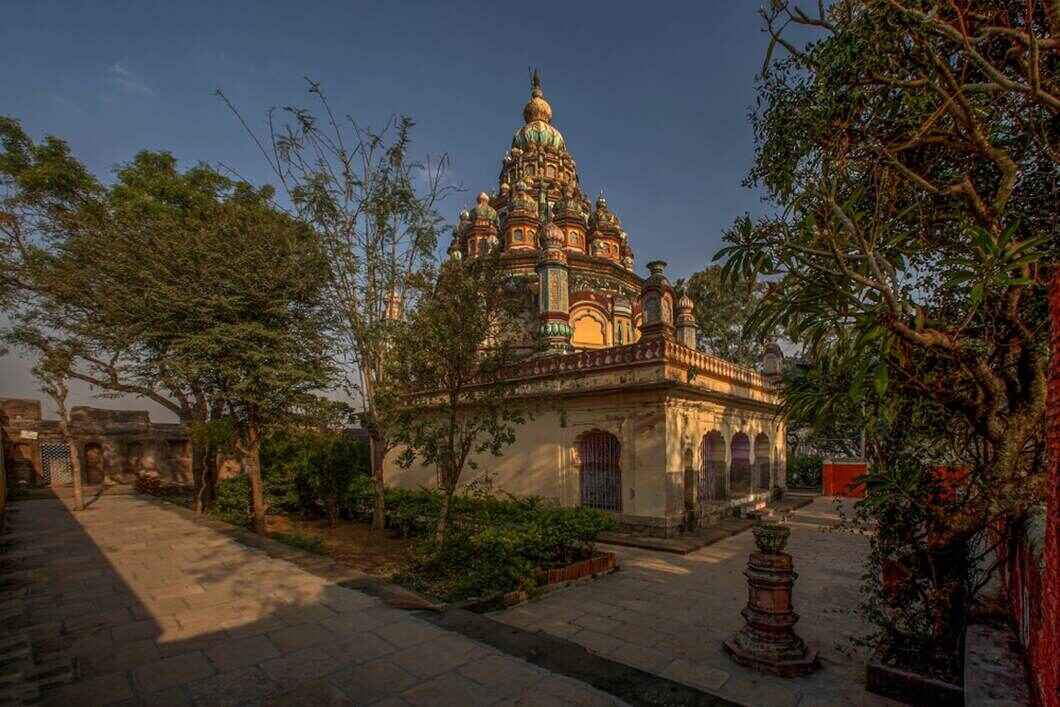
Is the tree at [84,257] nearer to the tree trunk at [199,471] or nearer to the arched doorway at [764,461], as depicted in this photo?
the tree trunk at [199,471]

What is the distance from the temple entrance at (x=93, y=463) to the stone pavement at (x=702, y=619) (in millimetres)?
30242

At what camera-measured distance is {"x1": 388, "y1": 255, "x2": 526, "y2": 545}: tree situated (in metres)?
7.96

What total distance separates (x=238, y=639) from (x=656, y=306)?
11.3m

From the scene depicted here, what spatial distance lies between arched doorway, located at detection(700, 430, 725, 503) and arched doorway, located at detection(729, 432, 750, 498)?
7.46 feet

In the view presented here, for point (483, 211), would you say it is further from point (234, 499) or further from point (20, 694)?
point (20, 694)

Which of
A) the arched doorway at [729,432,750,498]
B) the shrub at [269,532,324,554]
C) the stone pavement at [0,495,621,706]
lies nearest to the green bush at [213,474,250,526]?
the shrub at [269,532,324,554]

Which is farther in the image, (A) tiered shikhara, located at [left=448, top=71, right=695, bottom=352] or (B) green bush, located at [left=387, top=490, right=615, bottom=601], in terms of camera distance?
(A) tiered shikhara, located at [left=448, top=71, right=695, bottom=352]

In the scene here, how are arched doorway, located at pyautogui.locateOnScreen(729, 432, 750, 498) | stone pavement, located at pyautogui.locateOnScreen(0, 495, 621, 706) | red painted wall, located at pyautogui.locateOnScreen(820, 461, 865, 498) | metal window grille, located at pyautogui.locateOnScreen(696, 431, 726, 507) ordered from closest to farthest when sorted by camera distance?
stone pavement, located at pyautogui.locateOnScreen(0, 495, 621, 706)
metal window grille, located at pyautogui.locateOnScreen(696, 431, 726, 507)
arched doorway, located at pyautogui.locateOnScreen(729, 432, 750, 498)
red painted wall, located at pyautogui.locateOnScreen(820, 461, 865, 498)

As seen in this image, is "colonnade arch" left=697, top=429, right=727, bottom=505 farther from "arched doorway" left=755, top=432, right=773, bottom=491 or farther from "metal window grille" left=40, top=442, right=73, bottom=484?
"metal window grille" left=40, top=442, right=73, bottom=484

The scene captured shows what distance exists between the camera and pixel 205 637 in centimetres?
471

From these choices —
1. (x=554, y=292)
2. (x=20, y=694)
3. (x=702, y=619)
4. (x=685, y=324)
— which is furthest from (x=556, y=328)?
(x=20, y=694)

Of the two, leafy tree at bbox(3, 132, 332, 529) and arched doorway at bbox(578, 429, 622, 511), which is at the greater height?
leafy tree at bbox(3, 132, 332, 529)

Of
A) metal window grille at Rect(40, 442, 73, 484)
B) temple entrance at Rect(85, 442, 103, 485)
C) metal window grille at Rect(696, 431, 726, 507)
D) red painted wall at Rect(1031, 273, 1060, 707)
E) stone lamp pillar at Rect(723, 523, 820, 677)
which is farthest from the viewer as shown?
temple entrance at Rect(85, 442, 103, 485)

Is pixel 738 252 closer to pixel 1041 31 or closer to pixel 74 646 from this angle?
pixel 1041 31
